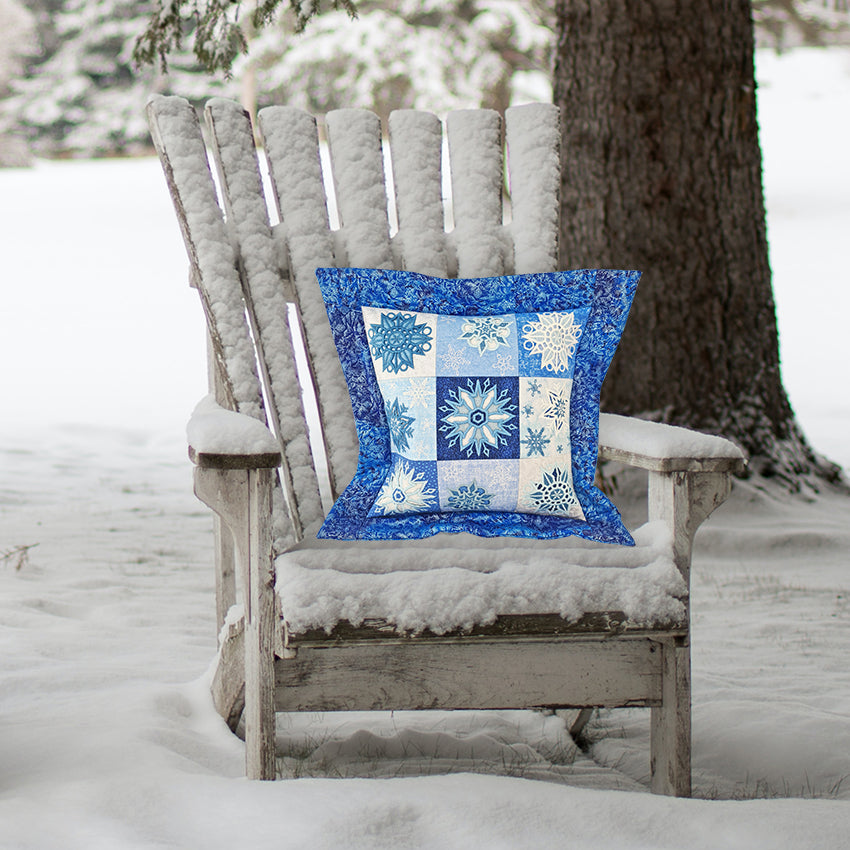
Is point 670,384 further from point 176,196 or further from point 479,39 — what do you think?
point 479,39

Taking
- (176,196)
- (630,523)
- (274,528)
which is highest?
(176,196)

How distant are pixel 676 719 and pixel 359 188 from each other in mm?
1211

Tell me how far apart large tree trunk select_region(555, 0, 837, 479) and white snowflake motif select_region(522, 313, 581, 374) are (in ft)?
7.70

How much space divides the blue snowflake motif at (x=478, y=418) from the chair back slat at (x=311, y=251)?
0.35 meters

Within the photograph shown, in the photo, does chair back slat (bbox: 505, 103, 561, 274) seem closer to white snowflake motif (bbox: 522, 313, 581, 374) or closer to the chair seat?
white snowflake motif (bbox: 522, 313, 581, 374)

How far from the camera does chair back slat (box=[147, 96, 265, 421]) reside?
2.15 m

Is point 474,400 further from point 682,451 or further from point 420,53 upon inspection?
point 420,53

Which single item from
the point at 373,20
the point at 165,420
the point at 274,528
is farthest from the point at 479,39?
the point at 274,528

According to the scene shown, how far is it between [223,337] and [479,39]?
13629 mm

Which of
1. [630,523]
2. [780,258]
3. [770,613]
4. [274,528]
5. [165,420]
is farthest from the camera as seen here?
[780,258]

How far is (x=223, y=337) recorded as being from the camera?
214 cm

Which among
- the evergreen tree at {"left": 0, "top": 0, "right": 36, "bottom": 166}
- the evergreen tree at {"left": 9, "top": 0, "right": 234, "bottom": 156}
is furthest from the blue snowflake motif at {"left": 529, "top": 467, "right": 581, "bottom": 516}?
the evergreen tree at {"left": 0, "top": 0, "right": 36, "bottom": 166}

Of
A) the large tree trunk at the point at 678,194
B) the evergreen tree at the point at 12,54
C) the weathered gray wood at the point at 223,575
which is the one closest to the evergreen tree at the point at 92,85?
the evergreen tree at the point at 12,54

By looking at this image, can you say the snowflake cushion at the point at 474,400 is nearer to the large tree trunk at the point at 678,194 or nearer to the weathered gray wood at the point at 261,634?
the weathered gray wood at the point at 261,634
